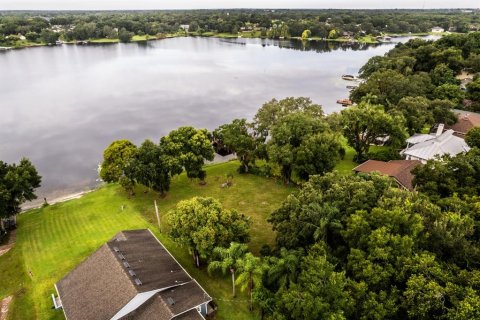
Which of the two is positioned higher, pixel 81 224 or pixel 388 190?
pixel 388 190

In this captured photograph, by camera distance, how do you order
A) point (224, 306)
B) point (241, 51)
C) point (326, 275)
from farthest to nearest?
point (241, 51) < point (224, 306) < point (326, 275)

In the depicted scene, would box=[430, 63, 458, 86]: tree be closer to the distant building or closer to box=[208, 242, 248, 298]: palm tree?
the distant building

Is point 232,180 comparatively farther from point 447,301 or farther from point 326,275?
point 447,301

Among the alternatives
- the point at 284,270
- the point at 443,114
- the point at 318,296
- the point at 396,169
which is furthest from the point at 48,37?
the point at 318,296

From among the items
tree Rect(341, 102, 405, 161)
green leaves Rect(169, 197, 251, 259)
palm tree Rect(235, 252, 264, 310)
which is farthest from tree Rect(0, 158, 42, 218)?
tree Rect(341, 102, 405, 161)

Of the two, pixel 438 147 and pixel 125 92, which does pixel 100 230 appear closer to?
pixel 438 147

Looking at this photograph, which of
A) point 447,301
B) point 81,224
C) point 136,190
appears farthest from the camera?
point 136,190

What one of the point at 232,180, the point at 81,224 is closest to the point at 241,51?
the point at 232,180

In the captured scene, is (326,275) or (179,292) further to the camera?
(179,292)
